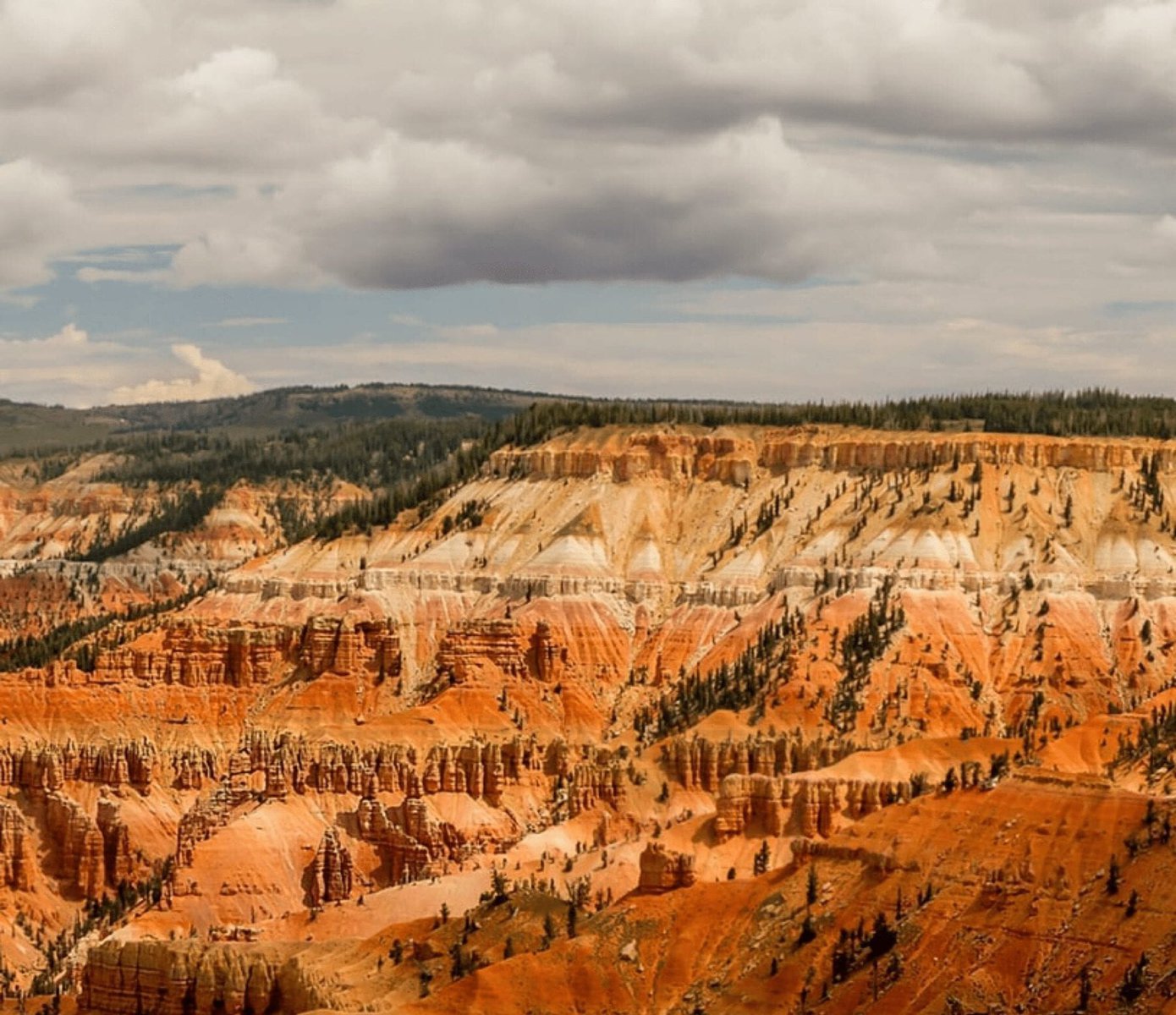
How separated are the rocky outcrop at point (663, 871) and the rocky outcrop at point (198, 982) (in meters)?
17.2

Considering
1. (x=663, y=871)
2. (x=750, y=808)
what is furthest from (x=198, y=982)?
(x=750, y=808)

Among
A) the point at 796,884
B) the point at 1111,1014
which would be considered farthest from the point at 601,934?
the point at 1111,1014

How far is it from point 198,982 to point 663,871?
22885 mm

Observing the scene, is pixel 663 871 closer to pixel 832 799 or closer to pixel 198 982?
pixel 198 982

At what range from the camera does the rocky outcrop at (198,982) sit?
146125mm

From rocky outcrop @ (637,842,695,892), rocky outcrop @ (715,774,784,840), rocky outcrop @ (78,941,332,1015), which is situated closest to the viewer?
rocky outcrop @ (78,941,332,1015)

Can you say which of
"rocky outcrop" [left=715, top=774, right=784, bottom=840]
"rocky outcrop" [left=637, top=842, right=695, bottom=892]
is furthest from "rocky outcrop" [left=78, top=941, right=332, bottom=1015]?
"rocky outcrop" [left=715, top=774, right=784, bottom=840]

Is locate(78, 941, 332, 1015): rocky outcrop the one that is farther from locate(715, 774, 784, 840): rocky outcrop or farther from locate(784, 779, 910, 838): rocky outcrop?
locate(784, 779, 910, 838): rocky outcrop

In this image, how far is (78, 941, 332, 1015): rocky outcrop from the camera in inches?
5753

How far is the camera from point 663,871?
15688 cm

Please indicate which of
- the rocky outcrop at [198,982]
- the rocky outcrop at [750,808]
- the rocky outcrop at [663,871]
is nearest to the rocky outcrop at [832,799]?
the rocky outcrop at [750,808]

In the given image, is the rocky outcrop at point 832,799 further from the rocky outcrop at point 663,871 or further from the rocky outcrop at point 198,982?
the rocky outcrop at point 198,982

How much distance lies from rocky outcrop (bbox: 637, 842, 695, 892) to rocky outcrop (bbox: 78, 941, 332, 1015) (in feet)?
56.5

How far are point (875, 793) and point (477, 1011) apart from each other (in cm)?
4809
